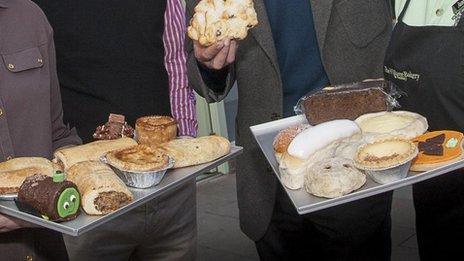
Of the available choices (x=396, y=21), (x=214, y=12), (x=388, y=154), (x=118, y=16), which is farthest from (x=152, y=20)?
(x=388, y=154)

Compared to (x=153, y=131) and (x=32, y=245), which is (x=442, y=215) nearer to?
(x=153, y=131)

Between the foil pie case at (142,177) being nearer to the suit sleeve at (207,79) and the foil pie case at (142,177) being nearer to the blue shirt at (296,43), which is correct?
the suit sleeve at (207,79)

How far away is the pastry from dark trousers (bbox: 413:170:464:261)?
559 millimetres

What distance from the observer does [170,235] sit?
2.94m

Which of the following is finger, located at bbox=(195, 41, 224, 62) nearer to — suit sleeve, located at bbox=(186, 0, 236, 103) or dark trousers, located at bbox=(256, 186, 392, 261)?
suit sleeve, located at bbox=(186, 0, 236, 103)

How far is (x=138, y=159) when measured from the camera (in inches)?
86.8

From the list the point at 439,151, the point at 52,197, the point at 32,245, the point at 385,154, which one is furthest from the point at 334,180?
the point at 32,245

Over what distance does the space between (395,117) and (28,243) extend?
129 centimetres

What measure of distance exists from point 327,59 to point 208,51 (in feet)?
1.66

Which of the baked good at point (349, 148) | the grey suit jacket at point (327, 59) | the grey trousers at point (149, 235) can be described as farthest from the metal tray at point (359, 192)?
the grey trousers at point (149, 235)

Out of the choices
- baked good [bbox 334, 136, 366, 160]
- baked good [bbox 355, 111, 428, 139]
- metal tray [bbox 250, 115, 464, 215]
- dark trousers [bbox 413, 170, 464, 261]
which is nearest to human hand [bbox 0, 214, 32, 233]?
metal tray [bbox 250, 115, 464, 215]

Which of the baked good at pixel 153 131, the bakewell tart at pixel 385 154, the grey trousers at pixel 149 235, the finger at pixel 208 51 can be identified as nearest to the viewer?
the bakewell tart at pixel 385 154

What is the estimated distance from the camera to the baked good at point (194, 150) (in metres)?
2.29

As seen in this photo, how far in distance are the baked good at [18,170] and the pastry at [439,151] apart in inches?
43.8
